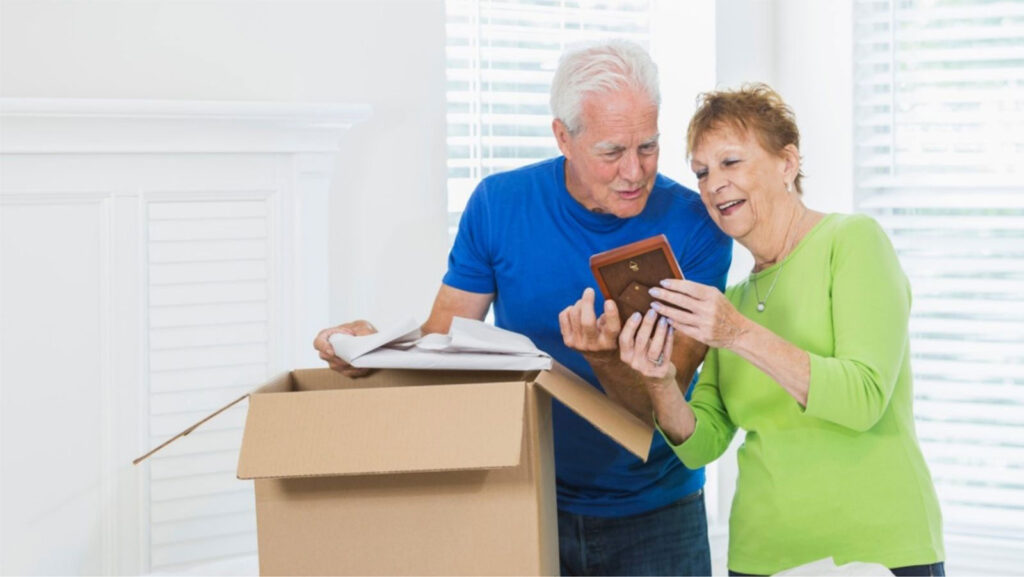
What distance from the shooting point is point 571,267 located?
5.37ft

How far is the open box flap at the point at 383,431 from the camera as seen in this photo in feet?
3.68

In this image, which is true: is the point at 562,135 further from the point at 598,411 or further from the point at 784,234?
the point at 598,411

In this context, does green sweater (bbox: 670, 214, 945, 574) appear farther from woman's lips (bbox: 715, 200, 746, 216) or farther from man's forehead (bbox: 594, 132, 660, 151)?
man's forehead (bbox: 594, 132, 660, 151)

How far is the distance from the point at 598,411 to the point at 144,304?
39.4 inches

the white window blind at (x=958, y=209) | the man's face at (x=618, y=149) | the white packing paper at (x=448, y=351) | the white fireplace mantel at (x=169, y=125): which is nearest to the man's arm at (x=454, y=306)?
the man's face at (x=618, y=149)

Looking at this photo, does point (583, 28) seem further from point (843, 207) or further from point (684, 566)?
point (684, 566)

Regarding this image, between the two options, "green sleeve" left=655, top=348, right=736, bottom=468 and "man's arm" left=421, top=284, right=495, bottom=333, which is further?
"man's arm" left=421, top=284, right=495, bottom=333

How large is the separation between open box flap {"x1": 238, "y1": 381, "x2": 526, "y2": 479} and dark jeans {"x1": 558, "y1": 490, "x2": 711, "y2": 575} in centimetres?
59

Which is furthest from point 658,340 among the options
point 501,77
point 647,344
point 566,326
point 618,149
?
point 501,77

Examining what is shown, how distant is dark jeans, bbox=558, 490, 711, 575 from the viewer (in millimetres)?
1664

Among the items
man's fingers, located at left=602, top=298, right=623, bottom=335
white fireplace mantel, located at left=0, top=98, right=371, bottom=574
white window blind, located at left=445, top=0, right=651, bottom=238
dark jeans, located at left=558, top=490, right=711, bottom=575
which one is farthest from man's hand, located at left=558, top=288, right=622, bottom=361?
white window blind, located at left=445, top=0, right=651, bottom=238

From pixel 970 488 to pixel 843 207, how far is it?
73cm

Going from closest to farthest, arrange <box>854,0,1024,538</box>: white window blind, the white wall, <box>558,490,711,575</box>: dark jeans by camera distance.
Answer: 1. <box>558,490,711,575</box>: dark jeans
2. the white wall
3. <box>854,0,1024,538</box>: white window blind

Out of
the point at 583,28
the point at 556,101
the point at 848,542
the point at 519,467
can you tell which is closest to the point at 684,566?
the point at 848,542
